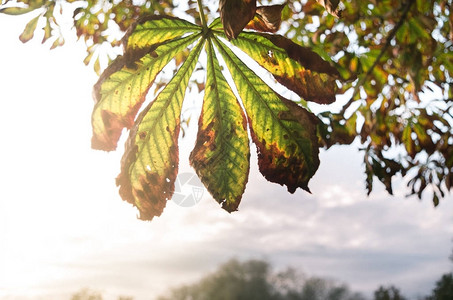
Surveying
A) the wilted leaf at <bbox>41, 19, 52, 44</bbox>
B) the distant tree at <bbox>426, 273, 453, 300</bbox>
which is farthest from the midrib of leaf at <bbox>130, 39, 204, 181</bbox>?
the distant tree at <bbox>426, 273, 453, 300</bbox>

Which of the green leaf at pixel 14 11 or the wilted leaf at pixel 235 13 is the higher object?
the green leaf at pixel 14 11

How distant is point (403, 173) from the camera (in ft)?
7.94

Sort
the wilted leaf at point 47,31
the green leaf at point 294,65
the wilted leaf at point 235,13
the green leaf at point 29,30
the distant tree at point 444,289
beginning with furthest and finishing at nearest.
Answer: the distant tree at point 444,289
the wilted leaf at point 47,31
the green leaf at point 29,30
the green leaf at point 294,65
the wilted leaf at point 235,13

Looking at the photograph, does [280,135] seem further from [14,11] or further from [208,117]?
[14,11]

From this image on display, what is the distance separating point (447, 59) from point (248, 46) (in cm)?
171

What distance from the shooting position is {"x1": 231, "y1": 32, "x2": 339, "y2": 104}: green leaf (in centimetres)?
81

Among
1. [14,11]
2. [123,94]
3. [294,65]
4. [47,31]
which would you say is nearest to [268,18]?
[294,65]

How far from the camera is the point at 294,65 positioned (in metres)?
0.86

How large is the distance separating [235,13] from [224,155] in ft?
0.97

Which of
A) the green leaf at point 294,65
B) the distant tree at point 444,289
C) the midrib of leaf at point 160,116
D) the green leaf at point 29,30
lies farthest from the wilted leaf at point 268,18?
the distant tree at point 444,289

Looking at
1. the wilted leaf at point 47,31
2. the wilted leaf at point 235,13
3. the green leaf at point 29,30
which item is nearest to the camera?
the wilted leaf at point 235,13

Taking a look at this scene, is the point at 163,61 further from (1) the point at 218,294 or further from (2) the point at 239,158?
(1) the point at 218,294

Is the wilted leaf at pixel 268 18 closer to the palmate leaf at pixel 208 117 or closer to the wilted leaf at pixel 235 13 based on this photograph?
the palmate leaf at pixel 208 117

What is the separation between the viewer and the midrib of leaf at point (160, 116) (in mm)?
884
